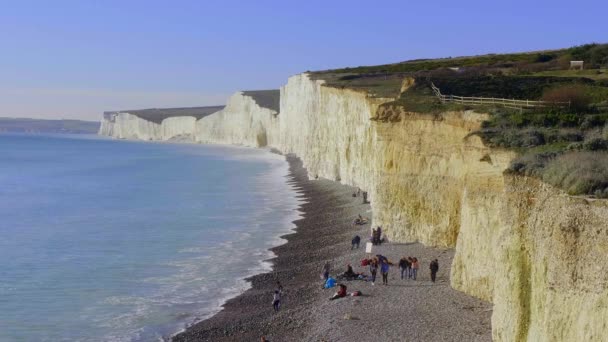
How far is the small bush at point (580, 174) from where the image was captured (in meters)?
10.9

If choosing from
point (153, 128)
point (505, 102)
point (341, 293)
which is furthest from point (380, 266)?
point (153, 128)

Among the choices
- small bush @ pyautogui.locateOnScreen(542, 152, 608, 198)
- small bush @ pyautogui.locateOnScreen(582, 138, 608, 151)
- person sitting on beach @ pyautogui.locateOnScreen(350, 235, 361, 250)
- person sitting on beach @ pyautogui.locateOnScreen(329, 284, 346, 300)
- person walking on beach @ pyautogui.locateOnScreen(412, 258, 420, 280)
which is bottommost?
person sitting on beach @ pyautogui.locateOnScreen(329, 284, 346, 300)

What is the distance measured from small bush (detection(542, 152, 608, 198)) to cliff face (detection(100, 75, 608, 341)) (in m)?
0.19

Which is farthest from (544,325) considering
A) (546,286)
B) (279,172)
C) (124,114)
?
(124,114)

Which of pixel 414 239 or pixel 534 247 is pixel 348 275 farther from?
pixel 534 247

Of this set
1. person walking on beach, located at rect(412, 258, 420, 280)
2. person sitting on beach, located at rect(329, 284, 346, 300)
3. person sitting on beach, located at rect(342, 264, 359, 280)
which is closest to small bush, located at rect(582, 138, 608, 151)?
person walking on beach, located at rect(412, 258, 420, 280)

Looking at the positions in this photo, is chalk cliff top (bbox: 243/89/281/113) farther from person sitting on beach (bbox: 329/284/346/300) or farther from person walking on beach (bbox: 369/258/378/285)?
person sitting on beach (bbox: 329/284/346/300)

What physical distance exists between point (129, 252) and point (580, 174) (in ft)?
61.7

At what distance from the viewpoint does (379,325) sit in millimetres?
15859

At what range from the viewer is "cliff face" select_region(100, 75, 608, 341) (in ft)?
33.4

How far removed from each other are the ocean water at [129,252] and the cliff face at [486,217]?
4678mm

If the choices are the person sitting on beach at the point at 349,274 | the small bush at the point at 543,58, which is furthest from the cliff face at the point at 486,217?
the small bush at the point at 543,58

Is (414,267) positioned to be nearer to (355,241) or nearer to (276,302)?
(276,302)

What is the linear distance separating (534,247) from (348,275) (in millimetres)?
8907
